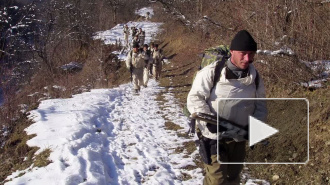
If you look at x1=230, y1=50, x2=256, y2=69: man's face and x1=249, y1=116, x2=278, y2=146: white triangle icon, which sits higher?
x1=230, y1=50, x2=256, y2=69: man's face

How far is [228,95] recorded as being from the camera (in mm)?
2965

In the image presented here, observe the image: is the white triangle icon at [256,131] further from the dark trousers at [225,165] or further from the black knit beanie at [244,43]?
the black knit beanie at [244,43]

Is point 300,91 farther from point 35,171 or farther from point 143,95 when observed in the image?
point 143,95

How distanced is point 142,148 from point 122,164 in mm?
793

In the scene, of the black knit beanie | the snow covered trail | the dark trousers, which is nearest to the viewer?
the black knit beanie

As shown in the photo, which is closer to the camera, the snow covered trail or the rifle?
the rifle

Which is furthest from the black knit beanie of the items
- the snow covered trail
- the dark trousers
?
the snow covered trail

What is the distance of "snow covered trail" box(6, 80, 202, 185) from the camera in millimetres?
4805

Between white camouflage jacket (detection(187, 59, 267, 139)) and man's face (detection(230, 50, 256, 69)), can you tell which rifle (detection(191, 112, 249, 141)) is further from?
man's face (detection(230, 50, 256, 69))

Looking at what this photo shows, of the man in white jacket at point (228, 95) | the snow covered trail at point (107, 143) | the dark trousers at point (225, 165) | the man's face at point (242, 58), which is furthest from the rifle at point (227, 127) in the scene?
the snow covered trail at point (107, 143)

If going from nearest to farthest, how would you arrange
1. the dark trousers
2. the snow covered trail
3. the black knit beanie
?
the black knit beanie → the dark trousers → the snow covered trail

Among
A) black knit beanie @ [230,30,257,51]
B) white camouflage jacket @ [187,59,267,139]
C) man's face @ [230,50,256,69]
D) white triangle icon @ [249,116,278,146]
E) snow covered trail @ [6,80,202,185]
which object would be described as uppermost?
black knit beanie @ [230,30,257,51]

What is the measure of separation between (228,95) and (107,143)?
4.22 meters

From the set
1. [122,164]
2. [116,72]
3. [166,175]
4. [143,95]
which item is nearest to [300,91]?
[166,175]
